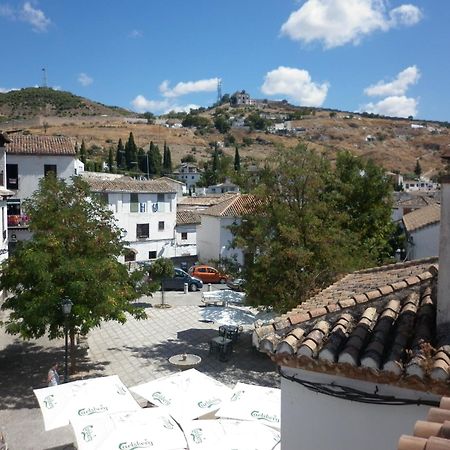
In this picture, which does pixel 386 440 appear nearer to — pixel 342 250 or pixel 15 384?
pixel 342 250

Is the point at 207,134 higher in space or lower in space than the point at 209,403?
higher

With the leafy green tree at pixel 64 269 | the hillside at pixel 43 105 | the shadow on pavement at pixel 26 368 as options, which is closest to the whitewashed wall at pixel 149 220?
the shadow on pavement at pixel 26 368

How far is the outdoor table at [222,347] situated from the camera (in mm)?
17109

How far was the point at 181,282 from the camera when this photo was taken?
95.5ft

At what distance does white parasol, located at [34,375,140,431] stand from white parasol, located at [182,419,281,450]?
6.04 feet

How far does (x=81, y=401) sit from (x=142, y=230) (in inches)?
1039

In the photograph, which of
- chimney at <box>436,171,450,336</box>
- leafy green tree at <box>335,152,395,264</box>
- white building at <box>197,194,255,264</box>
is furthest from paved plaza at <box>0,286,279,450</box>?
white building at <box>197,194,255,264</box>

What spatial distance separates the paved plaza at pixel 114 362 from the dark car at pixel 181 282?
6515mm

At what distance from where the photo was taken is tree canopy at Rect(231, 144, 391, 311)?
50.7 ft

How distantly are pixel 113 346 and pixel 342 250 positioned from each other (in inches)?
377

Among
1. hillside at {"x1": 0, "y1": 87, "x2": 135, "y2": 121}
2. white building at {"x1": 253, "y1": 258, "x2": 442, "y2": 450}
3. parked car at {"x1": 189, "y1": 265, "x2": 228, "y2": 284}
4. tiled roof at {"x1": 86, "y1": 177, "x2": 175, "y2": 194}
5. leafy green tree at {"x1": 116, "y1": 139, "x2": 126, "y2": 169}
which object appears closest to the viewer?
white building at {"x1": 253, "y1": 258, "x2": 442, "y2": 450}

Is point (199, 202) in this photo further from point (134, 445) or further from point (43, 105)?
point (43, 105)

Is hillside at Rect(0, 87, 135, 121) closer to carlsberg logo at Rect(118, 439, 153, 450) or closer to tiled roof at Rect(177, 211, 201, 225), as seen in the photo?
tiled roof at Rect(177, 211, 201, 225)

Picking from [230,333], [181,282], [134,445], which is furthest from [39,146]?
[134,445]
